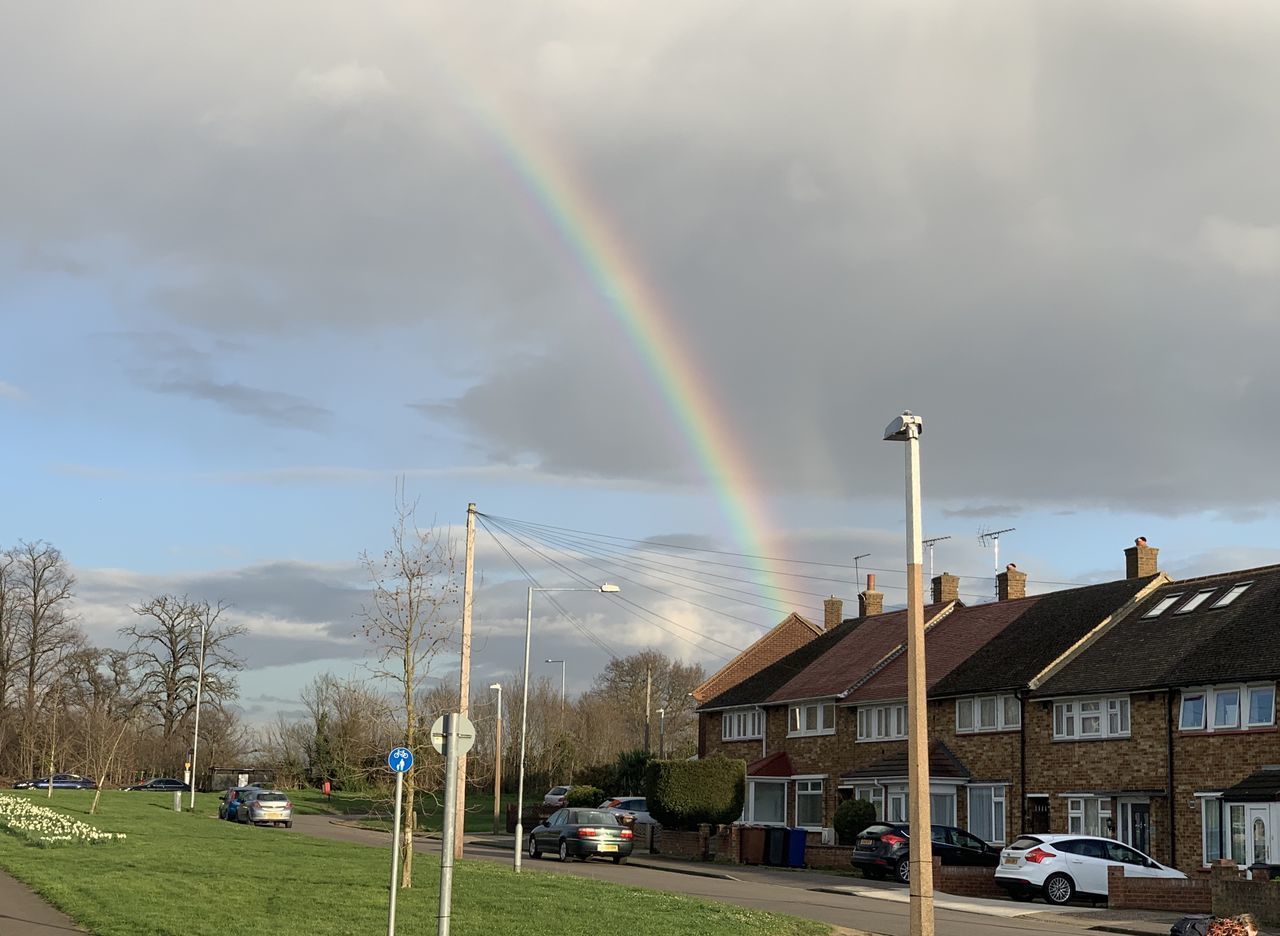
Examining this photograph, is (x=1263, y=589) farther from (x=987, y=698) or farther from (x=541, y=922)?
(x=541, y=922)

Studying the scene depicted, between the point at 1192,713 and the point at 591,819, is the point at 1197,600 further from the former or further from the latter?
the point at 591,819

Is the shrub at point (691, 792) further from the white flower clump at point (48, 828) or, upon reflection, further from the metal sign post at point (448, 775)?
the metal sign post at point (448, 775)

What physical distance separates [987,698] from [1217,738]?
9447mm

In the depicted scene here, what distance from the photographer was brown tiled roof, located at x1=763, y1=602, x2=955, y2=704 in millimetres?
52938

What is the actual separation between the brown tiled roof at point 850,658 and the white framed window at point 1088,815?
1231cm

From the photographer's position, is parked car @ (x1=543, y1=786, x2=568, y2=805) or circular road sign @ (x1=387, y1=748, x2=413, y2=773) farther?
parked car @ (x1=543, y1=786, x2=568, y2=805)

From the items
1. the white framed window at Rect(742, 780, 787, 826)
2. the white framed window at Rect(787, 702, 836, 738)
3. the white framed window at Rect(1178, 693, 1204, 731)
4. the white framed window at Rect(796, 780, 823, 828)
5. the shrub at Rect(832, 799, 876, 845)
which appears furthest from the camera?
the white framed window at Rect(742, 780, 787, 826)

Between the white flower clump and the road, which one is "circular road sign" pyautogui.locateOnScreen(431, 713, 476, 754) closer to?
the road

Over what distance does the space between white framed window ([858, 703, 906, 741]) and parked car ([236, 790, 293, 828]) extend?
2286 cm

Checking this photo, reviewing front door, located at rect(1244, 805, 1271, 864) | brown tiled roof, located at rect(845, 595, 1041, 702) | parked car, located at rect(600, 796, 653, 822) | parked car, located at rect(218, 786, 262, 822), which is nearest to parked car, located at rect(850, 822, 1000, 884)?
front door, located at rect(1244, 805, 1271, 864)

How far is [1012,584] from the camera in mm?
53500

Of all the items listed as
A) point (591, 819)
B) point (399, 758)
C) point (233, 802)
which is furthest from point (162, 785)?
point (399, 758)

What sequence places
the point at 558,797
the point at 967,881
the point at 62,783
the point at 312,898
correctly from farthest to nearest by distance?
A: the point at 62,783
the point at 558,797
the point at 967,881
the point at 312,898

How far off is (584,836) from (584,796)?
21895 mm
